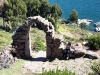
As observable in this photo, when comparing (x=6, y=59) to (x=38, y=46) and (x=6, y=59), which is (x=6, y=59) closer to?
(x=6, y=59)

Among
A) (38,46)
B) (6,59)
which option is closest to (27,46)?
(6,59)

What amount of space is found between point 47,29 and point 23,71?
635cm

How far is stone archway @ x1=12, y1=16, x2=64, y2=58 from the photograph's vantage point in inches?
1470

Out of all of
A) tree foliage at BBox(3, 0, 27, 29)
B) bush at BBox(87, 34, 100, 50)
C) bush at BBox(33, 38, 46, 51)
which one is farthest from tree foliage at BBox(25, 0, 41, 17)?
bush at BBox(87, 34, 100, 50)

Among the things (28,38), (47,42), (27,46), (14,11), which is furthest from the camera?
(14,11)

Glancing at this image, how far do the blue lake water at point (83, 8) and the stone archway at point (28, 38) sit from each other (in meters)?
61.1

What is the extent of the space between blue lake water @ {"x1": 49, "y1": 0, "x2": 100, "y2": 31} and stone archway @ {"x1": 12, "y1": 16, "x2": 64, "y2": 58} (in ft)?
201

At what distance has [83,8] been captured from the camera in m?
122

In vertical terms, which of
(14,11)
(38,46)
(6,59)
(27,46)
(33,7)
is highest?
(33,7)

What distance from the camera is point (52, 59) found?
3831 cm

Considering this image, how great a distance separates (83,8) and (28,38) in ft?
281

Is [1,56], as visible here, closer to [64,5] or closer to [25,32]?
[25,32]

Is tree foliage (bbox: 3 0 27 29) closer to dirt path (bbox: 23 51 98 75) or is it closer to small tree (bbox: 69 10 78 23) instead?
small tree (bbox: 69 10 78 23)

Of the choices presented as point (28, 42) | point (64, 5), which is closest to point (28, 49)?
point (28, 42)
